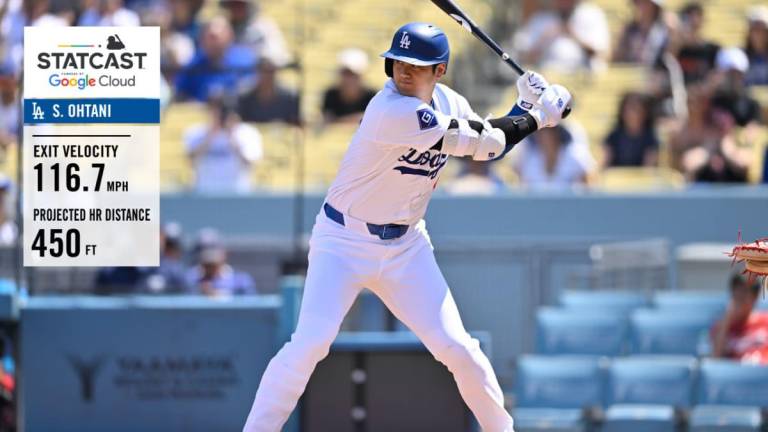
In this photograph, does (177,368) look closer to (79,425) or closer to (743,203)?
(79,425)

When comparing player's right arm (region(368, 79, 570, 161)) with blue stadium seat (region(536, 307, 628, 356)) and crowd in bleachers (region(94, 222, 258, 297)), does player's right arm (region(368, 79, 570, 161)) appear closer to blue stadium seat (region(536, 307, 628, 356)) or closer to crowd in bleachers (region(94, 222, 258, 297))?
blue stadium seat (region(536, 307, 628, 356))

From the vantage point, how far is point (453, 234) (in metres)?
10.9

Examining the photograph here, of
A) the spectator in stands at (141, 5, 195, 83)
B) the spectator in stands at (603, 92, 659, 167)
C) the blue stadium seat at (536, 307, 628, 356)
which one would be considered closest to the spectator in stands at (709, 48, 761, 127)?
the spectator in stands at (603, 92, 659, 167)

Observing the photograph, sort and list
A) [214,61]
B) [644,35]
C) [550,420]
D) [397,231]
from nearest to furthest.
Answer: [397,231] < [550,420] < [644,35] < [214,61]

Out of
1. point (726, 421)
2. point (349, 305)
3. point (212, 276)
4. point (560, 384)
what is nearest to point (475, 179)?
point (212, 276)

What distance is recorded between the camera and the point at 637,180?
1121 centimetres

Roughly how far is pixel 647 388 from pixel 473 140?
362 centimetres

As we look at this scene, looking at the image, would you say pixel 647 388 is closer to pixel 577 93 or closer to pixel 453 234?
pixel 453 234

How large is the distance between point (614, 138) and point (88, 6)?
4356 millimetres

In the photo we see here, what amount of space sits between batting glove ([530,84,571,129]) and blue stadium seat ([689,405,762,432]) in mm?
3110

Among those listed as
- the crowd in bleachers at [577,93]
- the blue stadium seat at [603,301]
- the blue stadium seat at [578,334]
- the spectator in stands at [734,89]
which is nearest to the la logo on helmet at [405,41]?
the blue stadium seat at [578,334]

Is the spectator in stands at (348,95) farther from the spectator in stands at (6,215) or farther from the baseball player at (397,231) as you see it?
the baseball player at (397,231)

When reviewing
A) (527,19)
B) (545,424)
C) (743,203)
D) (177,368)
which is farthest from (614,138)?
(177,368)

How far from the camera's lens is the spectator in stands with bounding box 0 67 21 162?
11.4m
